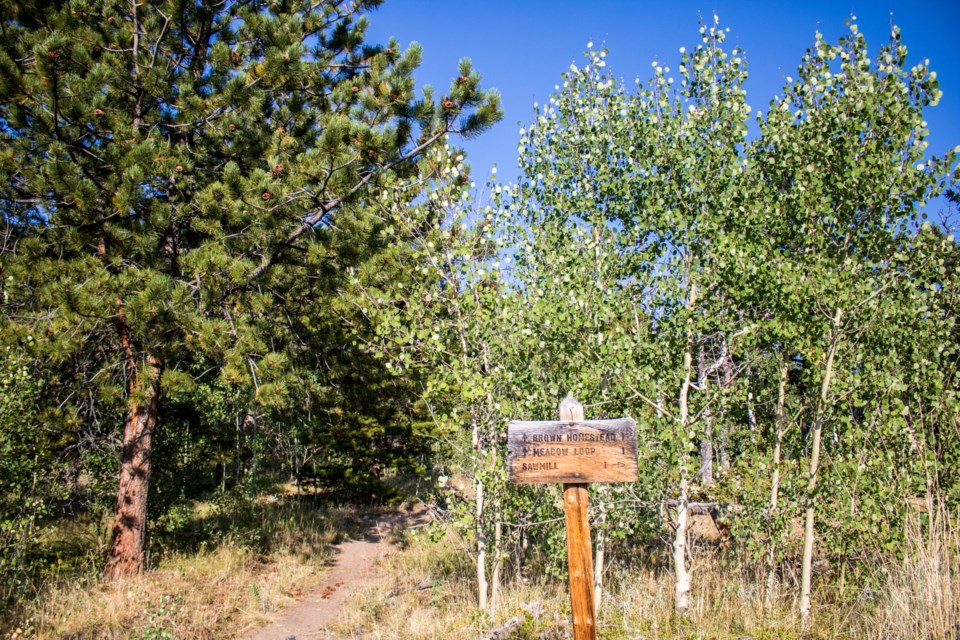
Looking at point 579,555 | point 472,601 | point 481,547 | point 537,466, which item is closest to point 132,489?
point 472,601

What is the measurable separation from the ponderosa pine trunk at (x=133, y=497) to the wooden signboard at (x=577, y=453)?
601cm

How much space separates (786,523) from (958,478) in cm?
142

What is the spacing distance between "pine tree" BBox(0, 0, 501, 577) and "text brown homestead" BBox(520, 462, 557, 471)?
3972mm

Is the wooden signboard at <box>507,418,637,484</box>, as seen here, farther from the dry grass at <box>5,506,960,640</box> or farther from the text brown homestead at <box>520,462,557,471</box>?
the dry grass at <box>5,506,960,640</box>

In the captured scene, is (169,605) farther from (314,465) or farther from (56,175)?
(314,465)

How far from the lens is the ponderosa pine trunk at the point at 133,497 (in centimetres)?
783

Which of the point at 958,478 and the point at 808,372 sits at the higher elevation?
the point at 808,372

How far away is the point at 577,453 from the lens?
12.2 feet

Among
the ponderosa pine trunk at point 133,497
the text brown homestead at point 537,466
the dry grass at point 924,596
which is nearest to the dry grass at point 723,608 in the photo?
the dry grass at point 924,596

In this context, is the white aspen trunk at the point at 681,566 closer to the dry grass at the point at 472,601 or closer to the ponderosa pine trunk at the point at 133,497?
the dry grass at the point at 472,601

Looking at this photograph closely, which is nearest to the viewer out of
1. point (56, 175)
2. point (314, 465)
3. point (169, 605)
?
point (56, 175)

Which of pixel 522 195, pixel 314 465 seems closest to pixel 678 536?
pixel 522 195

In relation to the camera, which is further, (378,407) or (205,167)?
(378,407)

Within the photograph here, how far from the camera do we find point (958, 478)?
4.96 m
